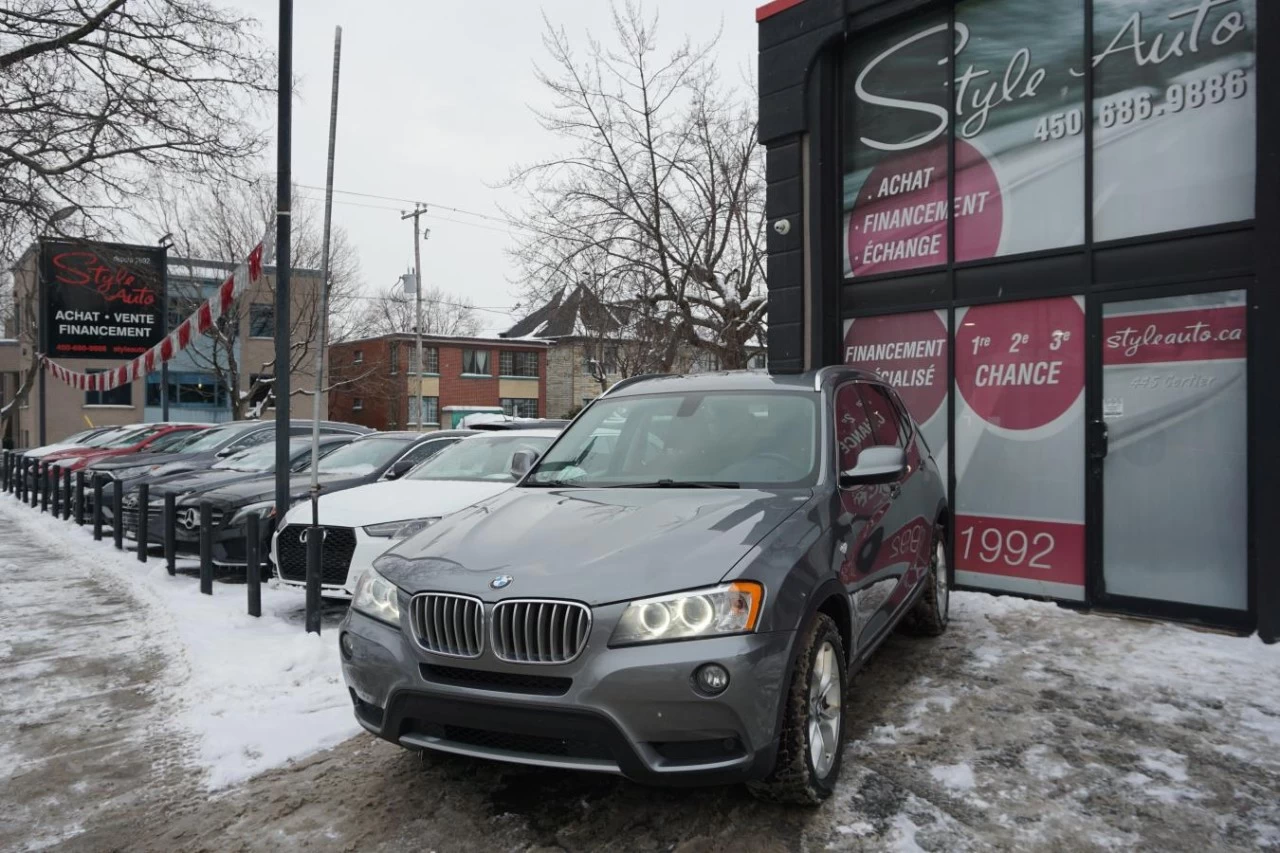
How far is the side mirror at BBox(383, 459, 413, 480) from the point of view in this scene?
9014 millimetres

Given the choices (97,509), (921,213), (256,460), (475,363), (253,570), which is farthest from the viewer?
(475,363)

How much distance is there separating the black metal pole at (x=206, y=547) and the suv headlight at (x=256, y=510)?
50 cm

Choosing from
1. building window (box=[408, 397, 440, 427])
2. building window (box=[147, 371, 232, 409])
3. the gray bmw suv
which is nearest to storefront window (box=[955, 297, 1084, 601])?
the gray bmw suv

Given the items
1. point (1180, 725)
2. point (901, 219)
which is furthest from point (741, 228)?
point (1180, 725)

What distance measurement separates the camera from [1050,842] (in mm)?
3242

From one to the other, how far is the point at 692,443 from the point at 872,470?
0.92 m

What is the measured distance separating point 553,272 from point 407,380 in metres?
32.3

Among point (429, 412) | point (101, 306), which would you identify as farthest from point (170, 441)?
point (429, 412)

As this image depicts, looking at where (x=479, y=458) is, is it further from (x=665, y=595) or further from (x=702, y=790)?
(x=665, y=595)

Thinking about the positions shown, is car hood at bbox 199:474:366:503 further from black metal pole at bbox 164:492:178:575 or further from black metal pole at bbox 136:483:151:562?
black metal pole at bbox 136:483:151:562

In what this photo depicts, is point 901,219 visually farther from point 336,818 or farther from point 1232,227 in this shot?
point 336,818

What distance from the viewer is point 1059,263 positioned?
6.99m

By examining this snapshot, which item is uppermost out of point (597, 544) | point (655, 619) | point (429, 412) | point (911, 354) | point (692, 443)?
point (429, 412)

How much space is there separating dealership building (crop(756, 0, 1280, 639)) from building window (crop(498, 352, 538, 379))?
151 feet
